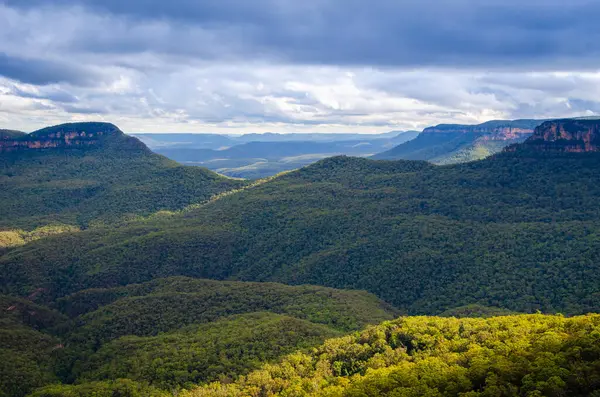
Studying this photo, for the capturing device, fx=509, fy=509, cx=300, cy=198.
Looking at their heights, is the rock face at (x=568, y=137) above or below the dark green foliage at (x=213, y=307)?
above

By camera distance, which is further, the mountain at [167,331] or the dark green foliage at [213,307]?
the dark green foliage at [213,307]

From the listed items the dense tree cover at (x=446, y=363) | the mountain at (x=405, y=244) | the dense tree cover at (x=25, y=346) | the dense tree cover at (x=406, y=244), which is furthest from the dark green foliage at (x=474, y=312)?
the dense tree cover at (x=25, y=346)

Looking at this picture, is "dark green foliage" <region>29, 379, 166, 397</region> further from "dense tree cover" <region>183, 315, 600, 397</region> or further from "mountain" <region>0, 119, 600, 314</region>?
"mountain" <region>0, 119, 600, 314</region>

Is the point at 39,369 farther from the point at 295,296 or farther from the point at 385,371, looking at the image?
the point at 385,371

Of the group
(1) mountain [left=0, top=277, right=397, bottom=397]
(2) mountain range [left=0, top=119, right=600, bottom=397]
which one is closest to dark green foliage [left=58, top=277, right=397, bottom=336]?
(1) mountain [left=0, top=277, right=397, bottom=397]

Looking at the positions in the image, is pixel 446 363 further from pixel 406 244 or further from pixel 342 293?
pixel 406 244

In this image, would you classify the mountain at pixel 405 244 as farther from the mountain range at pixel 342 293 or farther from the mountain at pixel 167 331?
the mountain at pixel 167 331

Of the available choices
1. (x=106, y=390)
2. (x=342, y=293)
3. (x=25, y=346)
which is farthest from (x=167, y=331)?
(x=342, y=293)
